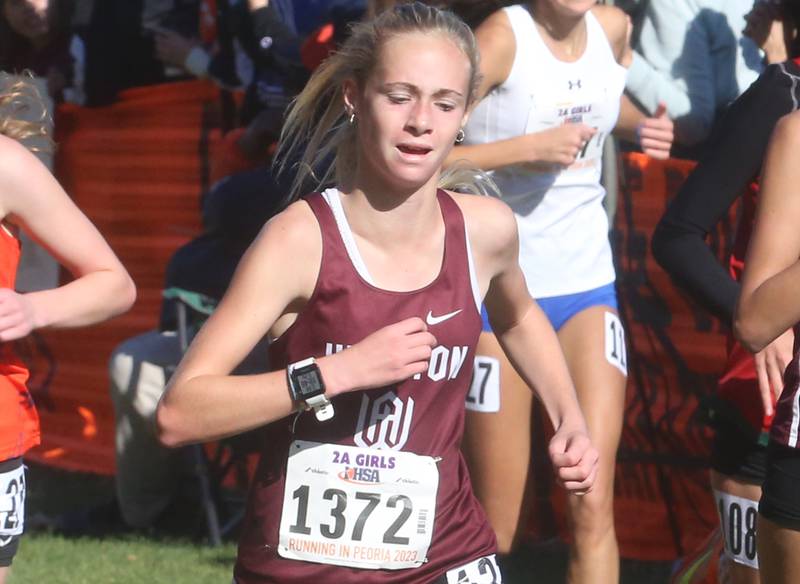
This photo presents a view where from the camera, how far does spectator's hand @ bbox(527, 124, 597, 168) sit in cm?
473

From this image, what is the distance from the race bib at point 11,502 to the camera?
11.8ft

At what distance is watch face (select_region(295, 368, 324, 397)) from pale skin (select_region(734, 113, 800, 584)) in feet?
2.87

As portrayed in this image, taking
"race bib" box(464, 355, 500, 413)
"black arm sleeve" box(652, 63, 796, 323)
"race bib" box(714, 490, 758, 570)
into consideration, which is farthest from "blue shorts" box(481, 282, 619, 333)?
"race bib" box(714, 490, 758, 570)

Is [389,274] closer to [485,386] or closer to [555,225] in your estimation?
[485,386]

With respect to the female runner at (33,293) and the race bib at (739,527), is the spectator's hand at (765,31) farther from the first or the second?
the female runner at (33,293)

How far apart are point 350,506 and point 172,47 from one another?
413 cm

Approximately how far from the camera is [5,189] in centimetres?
363

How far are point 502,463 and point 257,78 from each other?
208cm

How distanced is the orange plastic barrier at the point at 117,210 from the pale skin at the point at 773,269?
396 cm

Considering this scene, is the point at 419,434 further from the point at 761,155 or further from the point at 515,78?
the point at 515,78

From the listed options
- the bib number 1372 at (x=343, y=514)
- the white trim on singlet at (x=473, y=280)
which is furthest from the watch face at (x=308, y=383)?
the white trim on singlet at (x=473, y=280)

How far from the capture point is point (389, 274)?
3369 millimetres

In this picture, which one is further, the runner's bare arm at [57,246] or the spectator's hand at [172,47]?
the spectator's hand at [172,47]

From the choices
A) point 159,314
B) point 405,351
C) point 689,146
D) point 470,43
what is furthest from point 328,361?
point 159,314
